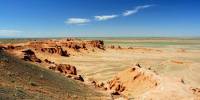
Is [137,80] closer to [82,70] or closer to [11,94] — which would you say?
[11,94]

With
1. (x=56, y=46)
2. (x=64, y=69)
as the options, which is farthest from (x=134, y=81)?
(x=56, y=46)

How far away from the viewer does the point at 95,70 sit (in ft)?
136

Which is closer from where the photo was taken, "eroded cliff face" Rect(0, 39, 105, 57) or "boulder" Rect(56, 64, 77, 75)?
Result: "boulder" Rect(56, 64, 77, 75)

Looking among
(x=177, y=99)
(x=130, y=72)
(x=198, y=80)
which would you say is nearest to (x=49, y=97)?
(x=177, y=99)

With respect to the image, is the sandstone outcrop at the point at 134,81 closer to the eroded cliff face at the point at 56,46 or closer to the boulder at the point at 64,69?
the boulder at the point at 64,69

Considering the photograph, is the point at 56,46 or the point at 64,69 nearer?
the point at 64,69

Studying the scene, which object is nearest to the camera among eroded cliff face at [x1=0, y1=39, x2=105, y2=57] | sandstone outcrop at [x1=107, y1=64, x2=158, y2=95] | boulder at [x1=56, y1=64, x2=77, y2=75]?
sandstone outcrop at [x1=107, y1=64, x2=158, y2=95]

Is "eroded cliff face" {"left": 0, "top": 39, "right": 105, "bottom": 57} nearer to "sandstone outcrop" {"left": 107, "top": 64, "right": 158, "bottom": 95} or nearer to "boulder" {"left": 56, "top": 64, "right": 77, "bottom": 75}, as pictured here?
"boulder" {"left": 56, "top": 64, "right": 77, "bottom": 75}

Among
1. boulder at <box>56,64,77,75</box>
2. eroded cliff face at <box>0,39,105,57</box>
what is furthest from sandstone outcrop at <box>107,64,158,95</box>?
eroded cliff face at <box>0,39,105,57</box>

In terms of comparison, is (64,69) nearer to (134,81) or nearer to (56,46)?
(134,81)

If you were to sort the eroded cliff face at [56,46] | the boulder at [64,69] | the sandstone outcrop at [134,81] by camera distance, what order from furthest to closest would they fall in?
the eroded cliff face at [56,46]
the boulder at [64,69]
the sandstone outcrop at [134,81]

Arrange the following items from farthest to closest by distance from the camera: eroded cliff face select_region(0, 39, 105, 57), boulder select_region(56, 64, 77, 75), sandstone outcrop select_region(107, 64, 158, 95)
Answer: eroded cliff face select_region(0, 39, 105, 57)
boulder select_region(56, 64, 77, 75)
sandstone outcrop select_region(107, 64, 158, 95)

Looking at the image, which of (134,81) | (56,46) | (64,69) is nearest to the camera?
(134,81)

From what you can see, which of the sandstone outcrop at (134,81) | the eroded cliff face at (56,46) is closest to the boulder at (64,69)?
the sandstone outcrop at (134,81)
